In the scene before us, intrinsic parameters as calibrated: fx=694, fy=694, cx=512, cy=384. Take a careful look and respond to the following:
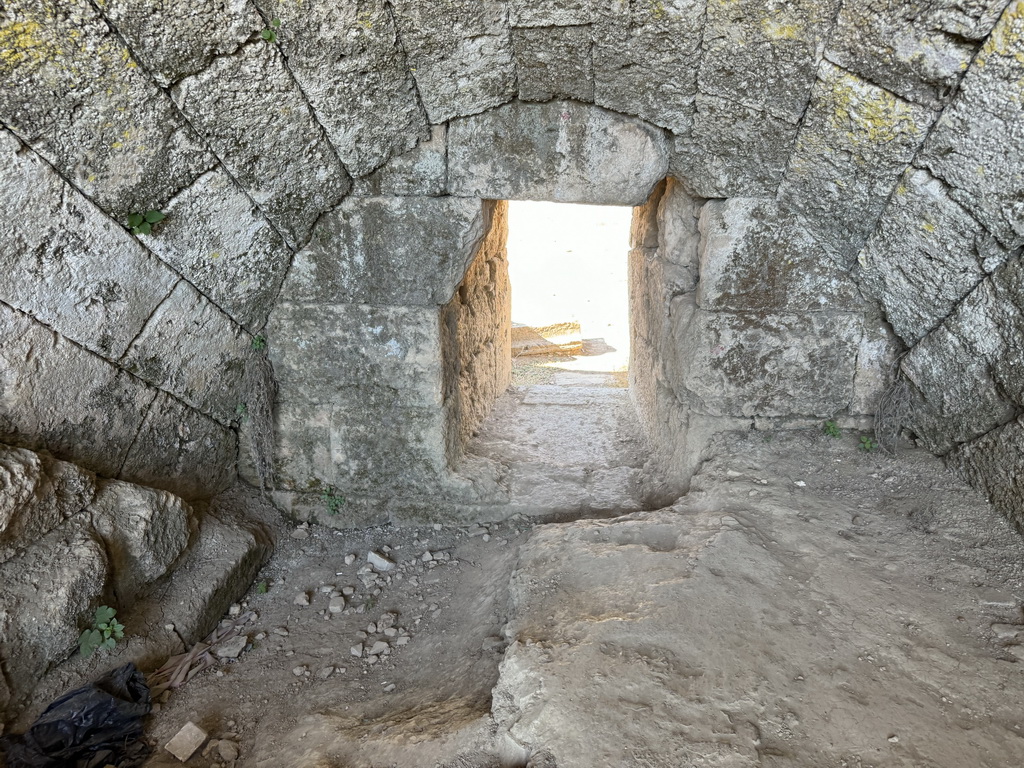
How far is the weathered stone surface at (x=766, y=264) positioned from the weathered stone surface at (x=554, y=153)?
1.36ft

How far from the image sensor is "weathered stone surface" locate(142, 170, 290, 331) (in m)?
3.00

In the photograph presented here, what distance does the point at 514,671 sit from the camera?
2.19m

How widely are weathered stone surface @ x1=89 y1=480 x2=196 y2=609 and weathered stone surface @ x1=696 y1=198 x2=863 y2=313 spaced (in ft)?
9.22

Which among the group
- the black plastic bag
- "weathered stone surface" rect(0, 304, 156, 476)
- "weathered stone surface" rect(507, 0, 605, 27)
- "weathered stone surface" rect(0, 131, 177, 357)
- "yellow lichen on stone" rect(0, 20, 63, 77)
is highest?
"weathered stone surface" rect(507, 0, 605, 27)

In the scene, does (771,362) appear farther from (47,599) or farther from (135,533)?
(47,599)

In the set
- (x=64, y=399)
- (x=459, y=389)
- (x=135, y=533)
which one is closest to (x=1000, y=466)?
(x=459, y=389)

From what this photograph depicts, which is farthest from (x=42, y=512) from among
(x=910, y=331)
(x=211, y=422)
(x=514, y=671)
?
(x=910, y=331)

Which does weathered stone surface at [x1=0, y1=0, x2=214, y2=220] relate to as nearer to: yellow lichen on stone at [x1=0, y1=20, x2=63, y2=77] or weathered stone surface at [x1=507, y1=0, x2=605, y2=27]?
yellow lichen on stone at [x1=0, y1=20, x2=63, y2=77]

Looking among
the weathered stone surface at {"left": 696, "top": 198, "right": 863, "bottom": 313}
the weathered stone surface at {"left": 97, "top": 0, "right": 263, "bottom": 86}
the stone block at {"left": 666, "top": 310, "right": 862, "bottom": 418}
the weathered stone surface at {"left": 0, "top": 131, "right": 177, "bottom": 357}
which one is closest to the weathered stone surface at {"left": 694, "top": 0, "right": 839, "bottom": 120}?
the weathered stone surface at {"left": 696, "top": 198, "right": 863, "bottom": 313}

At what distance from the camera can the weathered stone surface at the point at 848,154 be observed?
2562mm

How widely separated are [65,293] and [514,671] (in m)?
2.29

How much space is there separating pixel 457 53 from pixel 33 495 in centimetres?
237

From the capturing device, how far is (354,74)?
9.23 ft

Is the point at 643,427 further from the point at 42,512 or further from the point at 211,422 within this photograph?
the point at 42,512
